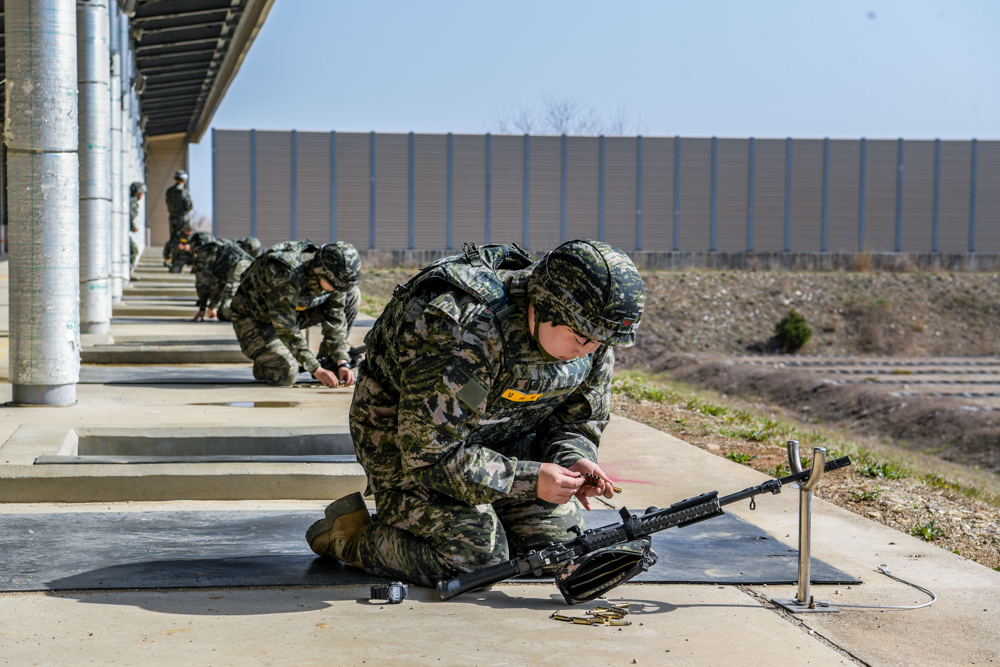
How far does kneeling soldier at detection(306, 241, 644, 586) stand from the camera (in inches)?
130

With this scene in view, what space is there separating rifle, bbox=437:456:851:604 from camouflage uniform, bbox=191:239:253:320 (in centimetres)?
952

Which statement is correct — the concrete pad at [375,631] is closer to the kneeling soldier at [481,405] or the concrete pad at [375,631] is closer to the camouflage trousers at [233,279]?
the kneeling soldier at [481,405]

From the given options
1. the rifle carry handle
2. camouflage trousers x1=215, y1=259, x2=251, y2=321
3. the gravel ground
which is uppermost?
camouflage trousers x1=215, y1=259, x2=251, y2=321

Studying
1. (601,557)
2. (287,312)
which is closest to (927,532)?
(601,557)

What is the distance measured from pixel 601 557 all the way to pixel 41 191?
16.5ft

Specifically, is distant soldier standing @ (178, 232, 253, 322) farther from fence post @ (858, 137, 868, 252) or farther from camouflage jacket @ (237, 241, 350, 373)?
fence post @ (858, 137, 868, 252)

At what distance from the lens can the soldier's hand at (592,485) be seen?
3.40 metres

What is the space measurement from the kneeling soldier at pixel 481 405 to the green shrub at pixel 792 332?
24.5 metres

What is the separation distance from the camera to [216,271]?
43.5 ft

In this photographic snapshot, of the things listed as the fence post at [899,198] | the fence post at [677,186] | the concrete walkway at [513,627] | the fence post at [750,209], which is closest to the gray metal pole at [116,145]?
the concrete walkway at [513,627]

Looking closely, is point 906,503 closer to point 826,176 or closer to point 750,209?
point 750,209

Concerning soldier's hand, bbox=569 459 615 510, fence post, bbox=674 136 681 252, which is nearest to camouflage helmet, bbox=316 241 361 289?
soldier's hand, bbox=569 459 615 510

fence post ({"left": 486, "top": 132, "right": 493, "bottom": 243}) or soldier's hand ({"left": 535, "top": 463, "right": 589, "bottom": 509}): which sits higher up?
fence post ({"left": 486, "top": 132, "right": 493, "bottom": 243})

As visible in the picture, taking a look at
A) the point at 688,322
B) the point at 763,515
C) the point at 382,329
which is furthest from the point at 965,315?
the point at 382,329
